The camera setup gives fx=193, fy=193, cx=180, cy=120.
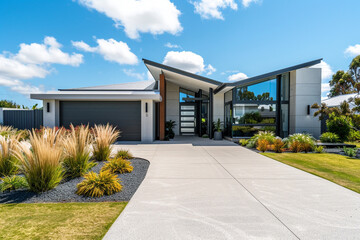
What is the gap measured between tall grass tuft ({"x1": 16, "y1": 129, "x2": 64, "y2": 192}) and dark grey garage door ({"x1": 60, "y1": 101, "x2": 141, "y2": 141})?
8.44m

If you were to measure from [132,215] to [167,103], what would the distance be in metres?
13.8

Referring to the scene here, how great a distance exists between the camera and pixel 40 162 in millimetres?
3518

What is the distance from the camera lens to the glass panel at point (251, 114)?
494 inches

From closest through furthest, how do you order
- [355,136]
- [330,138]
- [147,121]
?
[330,138] < [147,121] < [355,136]

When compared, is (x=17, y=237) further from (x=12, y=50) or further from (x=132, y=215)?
(x=12, y=50)

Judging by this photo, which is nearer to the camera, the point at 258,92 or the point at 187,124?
A: the point at 258,92

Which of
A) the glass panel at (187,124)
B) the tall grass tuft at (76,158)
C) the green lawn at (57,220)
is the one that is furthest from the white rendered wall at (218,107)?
the green lawn at (57,220)

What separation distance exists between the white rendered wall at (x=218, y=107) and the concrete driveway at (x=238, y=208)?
9589mm

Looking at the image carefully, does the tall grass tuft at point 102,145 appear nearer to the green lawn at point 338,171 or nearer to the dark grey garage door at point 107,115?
the green lawn at point 338,171

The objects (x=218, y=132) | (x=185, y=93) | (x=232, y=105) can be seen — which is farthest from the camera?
(x=185, y=93)

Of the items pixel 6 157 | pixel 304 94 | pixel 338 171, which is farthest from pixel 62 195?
pixel 304 94

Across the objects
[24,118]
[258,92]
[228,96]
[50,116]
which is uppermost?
[258,92]

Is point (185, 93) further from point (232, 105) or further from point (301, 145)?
point (301, 145)

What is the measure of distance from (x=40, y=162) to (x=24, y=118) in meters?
12.6
